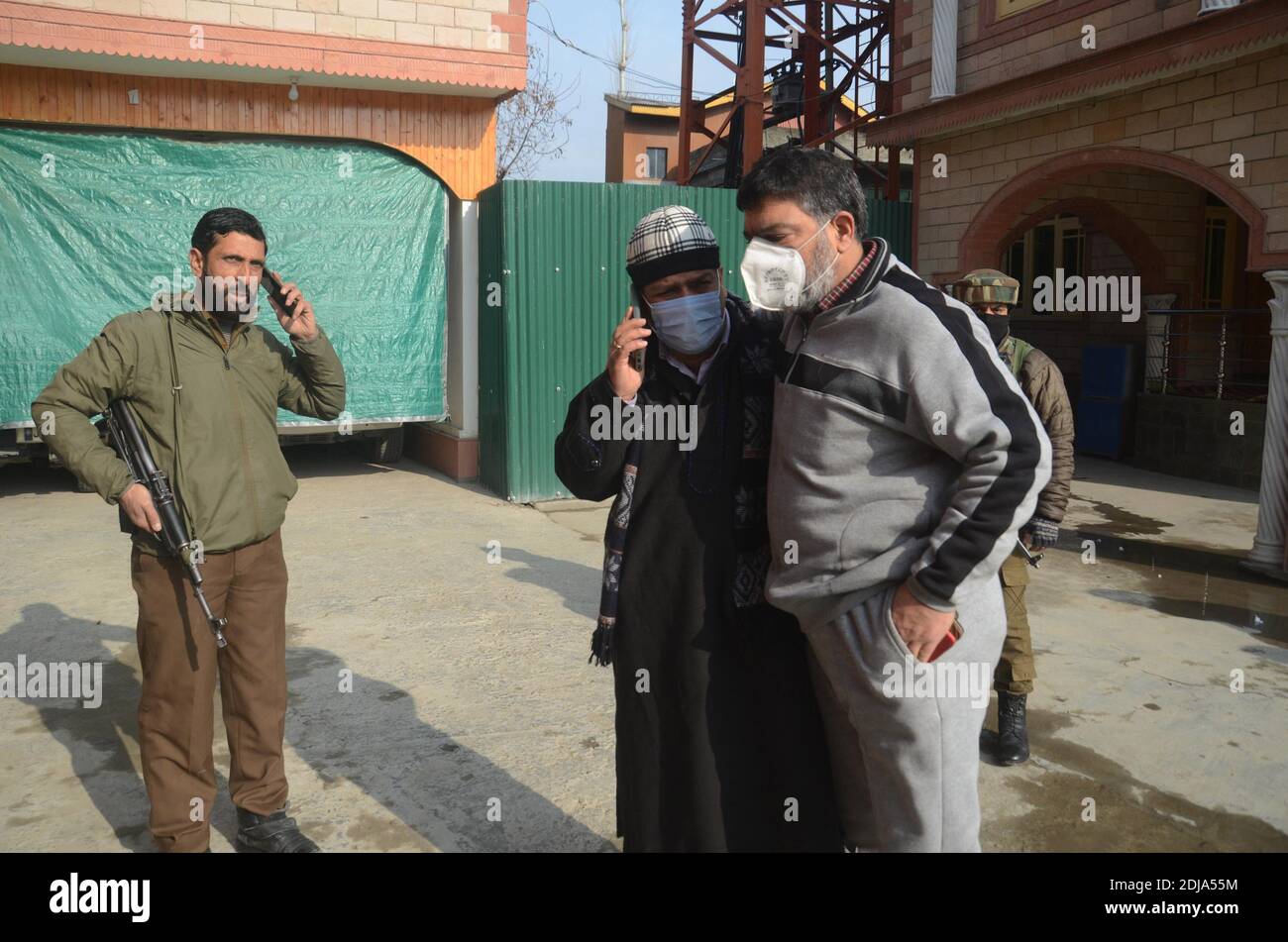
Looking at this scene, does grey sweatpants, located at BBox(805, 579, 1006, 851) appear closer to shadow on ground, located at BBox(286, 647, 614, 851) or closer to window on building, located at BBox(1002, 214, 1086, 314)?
shadow on ground, located at BBox(286, 647, 614, 851)

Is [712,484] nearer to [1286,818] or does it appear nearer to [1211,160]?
[1286,818]

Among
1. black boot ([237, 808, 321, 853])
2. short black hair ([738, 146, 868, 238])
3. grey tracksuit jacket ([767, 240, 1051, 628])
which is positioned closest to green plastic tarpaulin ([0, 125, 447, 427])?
black boot ([237, 808, 321, 853])

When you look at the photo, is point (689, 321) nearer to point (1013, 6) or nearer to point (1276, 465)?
point (1276, 465)

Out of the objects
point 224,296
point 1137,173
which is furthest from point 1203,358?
point 224,296

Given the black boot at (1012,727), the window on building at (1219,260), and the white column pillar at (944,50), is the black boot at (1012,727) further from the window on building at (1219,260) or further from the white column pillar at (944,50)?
the window on building at (1219,260)

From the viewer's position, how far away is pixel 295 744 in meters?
3.85

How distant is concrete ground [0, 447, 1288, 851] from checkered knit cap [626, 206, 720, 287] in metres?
1.90

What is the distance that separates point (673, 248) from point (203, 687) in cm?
193

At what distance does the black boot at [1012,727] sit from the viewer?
3.78 metres

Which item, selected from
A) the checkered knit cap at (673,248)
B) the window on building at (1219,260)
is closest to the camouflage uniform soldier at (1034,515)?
the checkered knit cap at (673,248)

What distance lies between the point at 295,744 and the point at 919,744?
2755 millimetres

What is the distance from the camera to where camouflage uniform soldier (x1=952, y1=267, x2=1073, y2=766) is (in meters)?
3.79

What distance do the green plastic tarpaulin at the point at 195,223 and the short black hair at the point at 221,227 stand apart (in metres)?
6.39

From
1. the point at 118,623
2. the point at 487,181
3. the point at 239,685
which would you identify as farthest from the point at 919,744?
the point at 487,181
